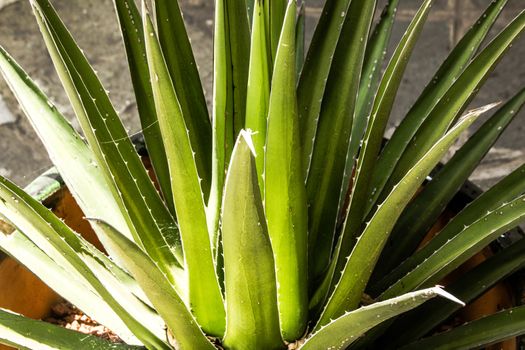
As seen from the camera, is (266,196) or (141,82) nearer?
(266,196)

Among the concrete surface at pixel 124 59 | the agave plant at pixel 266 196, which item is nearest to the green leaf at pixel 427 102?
the agave plant at pixel 266 196

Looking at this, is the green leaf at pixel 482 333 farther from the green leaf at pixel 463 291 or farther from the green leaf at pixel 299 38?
the green leaf at pixel 299 38

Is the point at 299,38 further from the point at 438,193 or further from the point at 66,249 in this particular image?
the point at 66,249

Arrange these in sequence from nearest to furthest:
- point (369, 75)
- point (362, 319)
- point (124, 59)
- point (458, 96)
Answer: point (362, 319), point (458, 96), point (369, 75), point (124, 59)

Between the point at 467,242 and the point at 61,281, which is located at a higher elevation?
the point at 467,242

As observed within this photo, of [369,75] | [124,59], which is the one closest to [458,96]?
[369,75]

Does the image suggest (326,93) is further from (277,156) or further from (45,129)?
(45,129)
